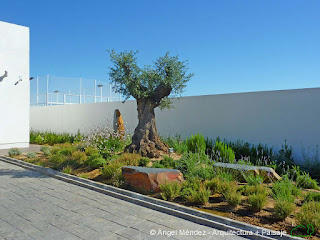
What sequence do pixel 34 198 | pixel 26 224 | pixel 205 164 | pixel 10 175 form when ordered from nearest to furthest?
pixel 26 224, pixel 34 198, pixel 205 164, pixel 10 175

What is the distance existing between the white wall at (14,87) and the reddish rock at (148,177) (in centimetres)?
948

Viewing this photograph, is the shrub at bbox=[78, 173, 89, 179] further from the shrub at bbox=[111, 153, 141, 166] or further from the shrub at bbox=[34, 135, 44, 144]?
the shrub at bbox=[34, 135, 44, 144]

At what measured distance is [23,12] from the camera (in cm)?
1191

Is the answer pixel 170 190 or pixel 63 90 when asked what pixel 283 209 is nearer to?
pixel 170 190

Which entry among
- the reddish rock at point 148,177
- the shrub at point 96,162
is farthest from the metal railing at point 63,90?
the reddish rock at point 148,177

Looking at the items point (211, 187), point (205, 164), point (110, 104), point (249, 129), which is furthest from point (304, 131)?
point (110, 104)

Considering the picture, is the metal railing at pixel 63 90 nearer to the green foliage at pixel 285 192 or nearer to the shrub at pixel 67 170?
the shrub at pixel 67 170

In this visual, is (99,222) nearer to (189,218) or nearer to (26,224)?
(26,224)

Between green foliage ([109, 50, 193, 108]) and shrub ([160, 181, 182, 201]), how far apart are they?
364cm

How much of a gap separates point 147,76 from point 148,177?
3.74 metres

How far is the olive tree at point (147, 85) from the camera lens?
27.1 ft

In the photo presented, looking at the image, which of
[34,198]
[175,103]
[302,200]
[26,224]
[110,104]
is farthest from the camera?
[110,104]

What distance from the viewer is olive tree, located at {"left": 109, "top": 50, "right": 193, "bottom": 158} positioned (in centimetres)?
825

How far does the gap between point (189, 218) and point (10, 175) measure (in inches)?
224
